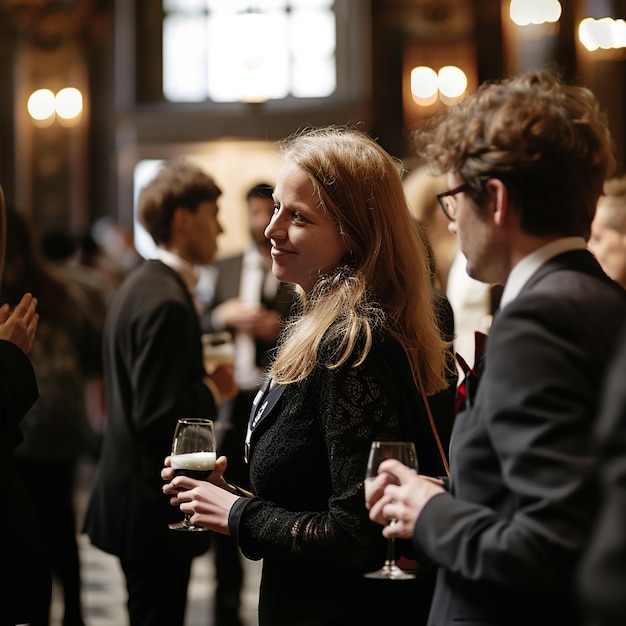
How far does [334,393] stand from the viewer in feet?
6.92

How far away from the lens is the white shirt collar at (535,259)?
5.57 feet

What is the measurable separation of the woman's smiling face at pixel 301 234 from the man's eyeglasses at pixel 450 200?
0.37 metres

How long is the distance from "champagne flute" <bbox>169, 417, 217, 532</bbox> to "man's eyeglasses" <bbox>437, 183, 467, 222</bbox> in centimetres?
74

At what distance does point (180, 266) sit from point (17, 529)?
1.50 m

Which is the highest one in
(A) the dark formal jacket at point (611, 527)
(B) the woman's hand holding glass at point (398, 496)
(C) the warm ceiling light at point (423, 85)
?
(C) the warm ceiling light at point (423, 85)

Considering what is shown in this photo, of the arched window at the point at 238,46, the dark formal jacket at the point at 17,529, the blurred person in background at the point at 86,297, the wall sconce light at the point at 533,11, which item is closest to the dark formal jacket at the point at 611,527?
the dark formal jacket at the point at 17,529

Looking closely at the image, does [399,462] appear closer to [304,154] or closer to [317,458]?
[317,458]

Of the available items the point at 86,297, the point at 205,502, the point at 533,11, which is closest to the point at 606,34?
the point at 533,11

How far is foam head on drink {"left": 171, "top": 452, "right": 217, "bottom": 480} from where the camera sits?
2344 mm

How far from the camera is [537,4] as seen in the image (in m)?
11.2

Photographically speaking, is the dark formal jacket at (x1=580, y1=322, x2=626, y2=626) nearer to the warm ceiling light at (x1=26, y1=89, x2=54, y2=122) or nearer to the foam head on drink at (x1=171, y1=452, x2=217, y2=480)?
the foam head on drink at (x1=171, y1=452, x2=217, y2=480)

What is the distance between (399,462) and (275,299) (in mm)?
3590

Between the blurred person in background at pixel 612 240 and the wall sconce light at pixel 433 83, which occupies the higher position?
the wall sconce light at pixel 433 83

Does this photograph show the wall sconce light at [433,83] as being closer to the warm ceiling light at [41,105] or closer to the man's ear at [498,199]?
the warm ceiling light at [41,105]
